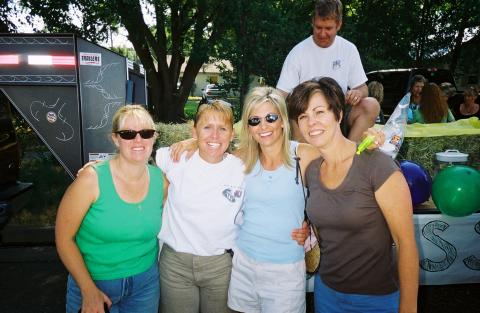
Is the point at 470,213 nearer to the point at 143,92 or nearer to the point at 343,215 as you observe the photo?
the point at 343,215

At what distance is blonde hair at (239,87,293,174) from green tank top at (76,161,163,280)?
61 cm

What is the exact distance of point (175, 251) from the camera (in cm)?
229

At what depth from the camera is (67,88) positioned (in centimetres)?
361

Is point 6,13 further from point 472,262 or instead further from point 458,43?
point 458,43

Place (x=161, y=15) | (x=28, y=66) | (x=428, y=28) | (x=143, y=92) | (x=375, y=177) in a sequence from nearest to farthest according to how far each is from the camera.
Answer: (x=375, y=177), (x=28, y=66), (x=143, y=92), (x=161, y=15), (x=428, y=28)

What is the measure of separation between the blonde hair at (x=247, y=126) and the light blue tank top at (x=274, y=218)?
13cm

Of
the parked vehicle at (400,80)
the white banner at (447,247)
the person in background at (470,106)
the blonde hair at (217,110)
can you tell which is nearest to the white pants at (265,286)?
the blonde hair at (217,110)

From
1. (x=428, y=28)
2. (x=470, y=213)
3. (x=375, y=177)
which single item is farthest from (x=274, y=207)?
(x=428, y=28)

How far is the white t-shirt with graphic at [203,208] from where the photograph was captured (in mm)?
2234

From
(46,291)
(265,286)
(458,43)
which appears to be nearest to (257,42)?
(46,291)

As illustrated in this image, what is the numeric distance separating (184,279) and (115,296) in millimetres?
390

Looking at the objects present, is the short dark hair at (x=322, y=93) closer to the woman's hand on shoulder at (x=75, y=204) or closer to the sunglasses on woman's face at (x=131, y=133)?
the sunglasses on woman's face at (x=131, y=133)

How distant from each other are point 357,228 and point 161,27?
12330mm

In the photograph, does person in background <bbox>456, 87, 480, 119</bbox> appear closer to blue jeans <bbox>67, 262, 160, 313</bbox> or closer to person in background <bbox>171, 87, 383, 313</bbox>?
person in background <bbox>171, 87, 383, 313</bbox>
